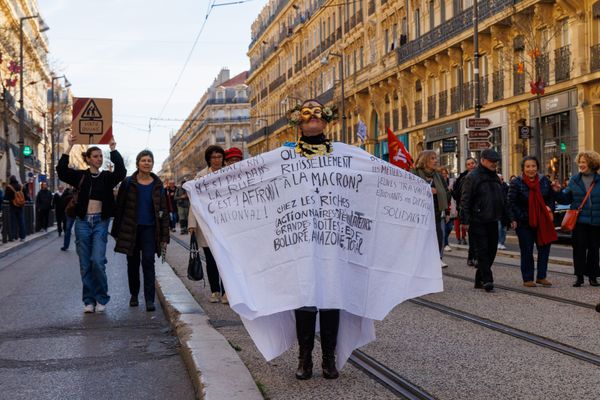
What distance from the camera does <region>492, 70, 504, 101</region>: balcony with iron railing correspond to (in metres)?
32.2

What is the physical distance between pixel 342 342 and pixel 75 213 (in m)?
4.49

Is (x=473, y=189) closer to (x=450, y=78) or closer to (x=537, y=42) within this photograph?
(x=537, y=42)

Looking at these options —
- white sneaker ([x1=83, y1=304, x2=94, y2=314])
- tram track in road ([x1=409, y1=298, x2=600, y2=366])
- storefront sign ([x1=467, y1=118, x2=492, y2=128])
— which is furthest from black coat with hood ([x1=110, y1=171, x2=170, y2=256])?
storefront sign ([x1=467, y1=118, x2=492, y2=128])

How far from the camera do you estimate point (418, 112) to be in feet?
132

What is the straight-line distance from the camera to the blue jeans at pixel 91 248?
30.2 ft

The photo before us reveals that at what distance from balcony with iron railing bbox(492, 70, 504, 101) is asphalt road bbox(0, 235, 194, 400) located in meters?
23.1

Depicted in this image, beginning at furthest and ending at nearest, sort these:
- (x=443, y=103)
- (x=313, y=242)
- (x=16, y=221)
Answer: (x=443, y=103) < (x=16, y=221) < (x=313, y=242)

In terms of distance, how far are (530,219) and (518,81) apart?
21050mm

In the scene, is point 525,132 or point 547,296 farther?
point 525,132

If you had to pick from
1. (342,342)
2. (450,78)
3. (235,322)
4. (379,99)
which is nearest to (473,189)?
(235,322)

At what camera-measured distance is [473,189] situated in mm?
10758

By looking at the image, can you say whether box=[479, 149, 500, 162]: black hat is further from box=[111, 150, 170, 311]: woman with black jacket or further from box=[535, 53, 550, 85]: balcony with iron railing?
box=[535, 53, 550, 85]: balcony with iron railing

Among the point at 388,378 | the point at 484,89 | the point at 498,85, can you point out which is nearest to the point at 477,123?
the point at 498,85

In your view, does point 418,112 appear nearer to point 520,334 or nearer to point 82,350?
point 520,334
